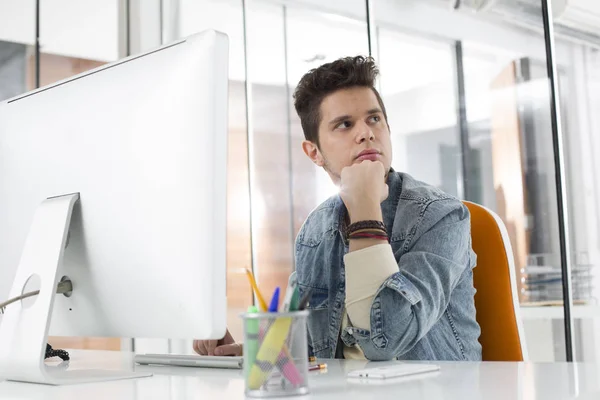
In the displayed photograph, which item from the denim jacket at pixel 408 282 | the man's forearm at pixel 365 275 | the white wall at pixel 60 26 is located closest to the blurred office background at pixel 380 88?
the white wall at pixel 60 26

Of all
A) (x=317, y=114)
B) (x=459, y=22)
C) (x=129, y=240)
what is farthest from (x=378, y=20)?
(x=129, y=240)

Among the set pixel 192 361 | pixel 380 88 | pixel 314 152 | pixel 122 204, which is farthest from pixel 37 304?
pixel 380 88

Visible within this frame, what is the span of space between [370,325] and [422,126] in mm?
A: 3625

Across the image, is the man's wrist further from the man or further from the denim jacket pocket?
the denim jacket pocket

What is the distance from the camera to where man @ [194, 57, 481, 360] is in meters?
1.38

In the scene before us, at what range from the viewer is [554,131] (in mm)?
3086

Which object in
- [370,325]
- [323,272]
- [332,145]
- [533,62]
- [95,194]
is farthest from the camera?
[533,62]

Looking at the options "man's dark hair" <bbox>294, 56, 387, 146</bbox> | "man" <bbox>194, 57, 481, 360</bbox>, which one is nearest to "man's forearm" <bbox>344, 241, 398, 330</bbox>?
"man" <bbox>194, 57, 481, 360</bbox>

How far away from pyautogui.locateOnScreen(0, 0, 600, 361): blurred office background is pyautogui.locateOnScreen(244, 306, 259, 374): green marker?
9.90 ft

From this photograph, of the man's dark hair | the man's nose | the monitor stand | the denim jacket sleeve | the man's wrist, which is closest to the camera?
the monitor stand

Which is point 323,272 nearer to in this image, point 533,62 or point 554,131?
point 554,131

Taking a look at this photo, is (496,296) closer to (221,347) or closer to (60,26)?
(221,347)

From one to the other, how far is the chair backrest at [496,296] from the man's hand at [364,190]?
0.26m

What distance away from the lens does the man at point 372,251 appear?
4.52 feet
